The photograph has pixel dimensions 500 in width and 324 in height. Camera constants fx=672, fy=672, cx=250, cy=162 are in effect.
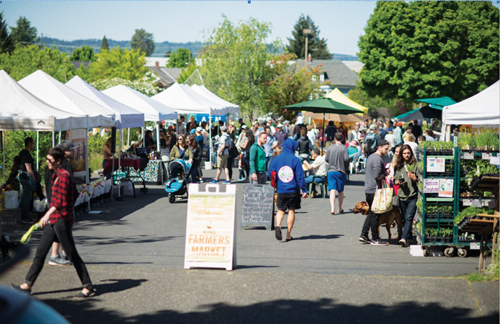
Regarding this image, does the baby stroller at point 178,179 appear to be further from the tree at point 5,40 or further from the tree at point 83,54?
the tree at point 83,54

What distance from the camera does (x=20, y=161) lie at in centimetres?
1445

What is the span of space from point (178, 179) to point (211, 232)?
8.82m

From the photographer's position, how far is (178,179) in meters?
18.2

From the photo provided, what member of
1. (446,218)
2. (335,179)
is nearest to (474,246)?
(446,218)

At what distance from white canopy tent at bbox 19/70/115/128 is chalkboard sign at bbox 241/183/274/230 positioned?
4738 mm

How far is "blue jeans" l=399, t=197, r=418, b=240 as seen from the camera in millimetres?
11719

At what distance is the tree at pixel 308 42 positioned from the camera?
5094 inches

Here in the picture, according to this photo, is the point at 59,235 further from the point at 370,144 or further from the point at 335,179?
the point at 370,144

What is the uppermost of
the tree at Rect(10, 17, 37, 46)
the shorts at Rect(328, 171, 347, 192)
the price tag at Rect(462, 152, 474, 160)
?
the tree at Rect(10, 17, 37, 46)

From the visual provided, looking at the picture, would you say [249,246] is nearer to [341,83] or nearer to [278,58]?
[278,58]

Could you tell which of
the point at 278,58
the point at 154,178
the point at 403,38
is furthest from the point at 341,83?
the point at 154,178

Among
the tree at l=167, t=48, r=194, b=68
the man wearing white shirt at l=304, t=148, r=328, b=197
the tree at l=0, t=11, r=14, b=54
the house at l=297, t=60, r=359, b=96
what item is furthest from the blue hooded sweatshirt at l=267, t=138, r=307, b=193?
the tree at l=167, t=48, r=194, b=68

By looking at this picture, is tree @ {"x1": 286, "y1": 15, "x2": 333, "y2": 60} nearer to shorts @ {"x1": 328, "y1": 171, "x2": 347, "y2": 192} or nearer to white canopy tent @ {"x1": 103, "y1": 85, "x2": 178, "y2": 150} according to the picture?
white canopy tent @ {"x1": 103, "y1": 85, "x2": 178, "y2": 150}

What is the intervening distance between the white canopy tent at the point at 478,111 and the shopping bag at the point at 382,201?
2106 mm
